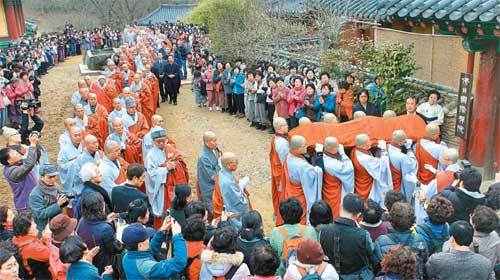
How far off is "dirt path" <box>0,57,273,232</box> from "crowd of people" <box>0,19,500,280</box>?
1.17m

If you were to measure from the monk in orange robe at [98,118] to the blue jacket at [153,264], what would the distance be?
529 centimetres

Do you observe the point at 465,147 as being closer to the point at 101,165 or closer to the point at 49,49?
the point at 101,165

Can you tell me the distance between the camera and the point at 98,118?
9.33 metres

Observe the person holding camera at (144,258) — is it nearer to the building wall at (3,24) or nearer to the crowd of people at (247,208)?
the crowd of people at (247,208)

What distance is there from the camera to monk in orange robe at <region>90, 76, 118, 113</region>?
37.4ft

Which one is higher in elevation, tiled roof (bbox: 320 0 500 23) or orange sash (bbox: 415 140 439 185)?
tiled roof (bbox: 320 0 500 23)

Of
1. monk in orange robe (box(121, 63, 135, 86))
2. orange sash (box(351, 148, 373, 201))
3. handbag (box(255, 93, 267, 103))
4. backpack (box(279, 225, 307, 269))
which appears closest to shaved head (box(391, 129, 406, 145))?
orange sash (box(351, 148, 373, 201))

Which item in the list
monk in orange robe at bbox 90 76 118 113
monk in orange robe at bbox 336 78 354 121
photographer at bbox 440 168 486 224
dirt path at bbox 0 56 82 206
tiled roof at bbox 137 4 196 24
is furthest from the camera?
tiled roof at bbox 137 4 196 24

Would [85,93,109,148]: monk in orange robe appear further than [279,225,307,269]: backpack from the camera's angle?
Yes

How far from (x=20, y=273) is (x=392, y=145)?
4724 millimetres

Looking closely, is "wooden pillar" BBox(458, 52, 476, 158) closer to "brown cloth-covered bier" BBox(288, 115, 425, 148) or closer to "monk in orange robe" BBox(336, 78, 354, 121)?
"brown cloth-covered bier" BBox(288, 115, 425, 148)

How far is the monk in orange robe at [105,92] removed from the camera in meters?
11.4

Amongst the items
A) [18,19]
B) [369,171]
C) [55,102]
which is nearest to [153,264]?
[369,171]

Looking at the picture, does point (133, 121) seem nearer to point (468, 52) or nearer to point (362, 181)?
point (362, 181)
